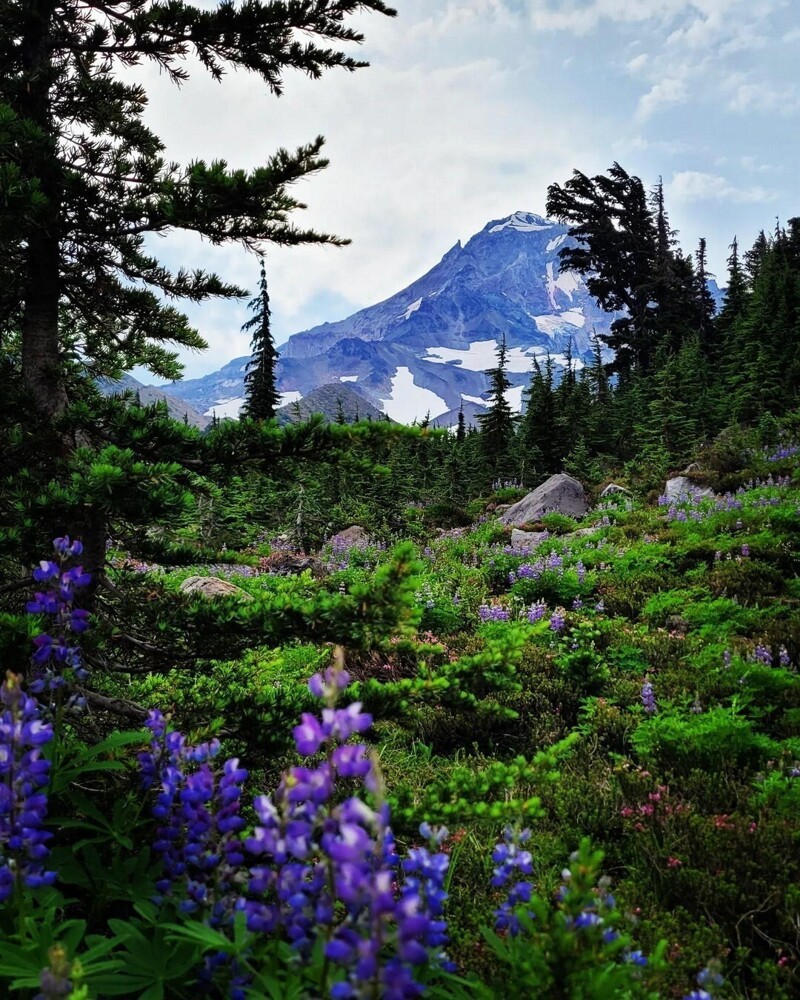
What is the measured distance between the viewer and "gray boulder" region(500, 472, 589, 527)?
17.6 m

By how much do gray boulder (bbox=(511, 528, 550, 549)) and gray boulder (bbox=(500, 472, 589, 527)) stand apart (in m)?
2.58

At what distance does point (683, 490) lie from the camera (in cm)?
1545

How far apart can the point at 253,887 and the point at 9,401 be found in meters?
2.95

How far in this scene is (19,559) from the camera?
3104 millimetres

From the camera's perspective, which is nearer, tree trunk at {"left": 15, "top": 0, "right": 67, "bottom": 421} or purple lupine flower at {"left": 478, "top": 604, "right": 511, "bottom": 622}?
tree trunk at {"left": 15, "top": 0, "right": 67, "bottom": 421}

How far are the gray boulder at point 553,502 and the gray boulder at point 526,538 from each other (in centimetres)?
258

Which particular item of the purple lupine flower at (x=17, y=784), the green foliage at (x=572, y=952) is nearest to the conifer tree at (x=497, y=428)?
the green foliage at (x=572, y=952)

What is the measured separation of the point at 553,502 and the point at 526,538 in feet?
13.4

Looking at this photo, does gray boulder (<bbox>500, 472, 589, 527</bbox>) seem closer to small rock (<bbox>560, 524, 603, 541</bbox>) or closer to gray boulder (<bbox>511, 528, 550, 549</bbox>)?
gray boulder (<bbox>511, 528, 550, 549</bbox>)

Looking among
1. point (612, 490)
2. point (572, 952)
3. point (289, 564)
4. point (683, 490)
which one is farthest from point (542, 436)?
point (572, 952)

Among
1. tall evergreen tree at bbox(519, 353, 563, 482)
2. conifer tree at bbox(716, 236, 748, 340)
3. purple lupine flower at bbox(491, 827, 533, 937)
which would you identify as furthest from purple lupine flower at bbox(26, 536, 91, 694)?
conifer tree at bbox(716, 236, 748, 340)

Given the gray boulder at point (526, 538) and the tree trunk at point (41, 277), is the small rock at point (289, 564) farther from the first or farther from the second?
the tree trunk at point (41, 277)

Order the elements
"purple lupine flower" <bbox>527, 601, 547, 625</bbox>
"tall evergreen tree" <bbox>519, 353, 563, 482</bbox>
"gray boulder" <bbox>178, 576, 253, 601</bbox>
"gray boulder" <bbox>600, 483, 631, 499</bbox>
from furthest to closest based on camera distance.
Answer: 1. "tall evergreen tree" <bbox>519, 353, 563, 482</bbox>
2. "gray boulder" <bbox>600, 483, 631, 499</bbox>
3. "gray boulder" <bbox>178, 576, 253, 601</bbox>
4. "purple lupine flower" <bbox>527, 601, 547, 625</bbox>

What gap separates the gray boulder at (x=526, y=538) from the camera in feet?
45.1
